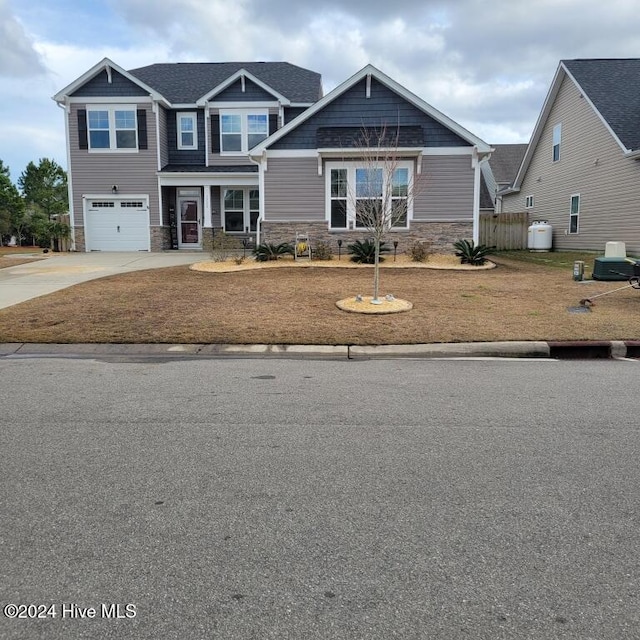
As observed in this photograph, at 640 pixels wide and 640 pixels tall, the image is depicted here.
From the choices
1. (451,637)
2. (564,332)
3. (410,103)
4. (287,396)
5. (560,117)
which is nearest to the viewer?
(451,637)

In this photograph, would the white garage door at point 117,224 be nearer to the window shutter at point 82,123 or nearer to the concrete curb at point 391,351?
the window shutter at point 82,123

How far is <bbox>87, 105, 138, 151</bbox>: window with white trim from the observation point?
80.2 ft

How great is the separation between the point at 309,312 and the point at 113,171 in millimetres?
17761

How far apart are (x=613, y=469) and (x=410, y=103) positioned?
17641 mm

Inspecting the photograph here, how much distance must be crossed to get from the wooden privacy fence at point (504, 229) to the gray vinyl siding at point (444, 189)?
371 inches

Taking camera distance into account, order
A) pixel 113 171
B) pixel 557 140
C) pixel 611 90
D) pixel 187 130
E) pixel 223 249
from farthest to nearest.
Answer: pixel 557 140
pixel 187 130
pixel 113 171
pixel 611 90
pixel 223 249

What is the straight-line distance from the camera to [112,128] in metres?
24.5

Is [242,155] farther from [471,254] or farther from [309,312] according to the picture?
[309,312]

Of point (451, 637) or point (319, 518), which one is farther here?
point (319, 518)

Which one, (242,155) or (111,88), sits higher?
(111,88)

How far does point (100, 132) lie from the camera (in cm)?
2456

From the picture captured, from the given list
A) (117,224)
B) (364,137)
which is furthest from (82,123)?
(364,137)

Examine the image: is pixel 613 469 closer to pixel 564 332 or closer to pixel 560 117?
pixel 564 332

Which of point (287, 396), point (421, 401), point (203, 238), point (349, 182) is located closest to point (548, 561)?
point (421, 401)
